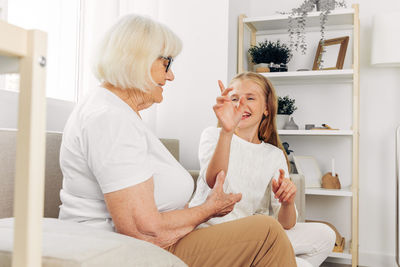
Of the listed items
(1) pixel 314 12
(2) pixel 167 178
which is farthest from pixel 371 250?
(2) pixel 167 178

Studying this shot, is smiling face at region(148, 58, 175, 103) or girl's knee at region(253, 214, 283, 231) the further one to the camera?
smiling face at region(148, 58, 175, 103)

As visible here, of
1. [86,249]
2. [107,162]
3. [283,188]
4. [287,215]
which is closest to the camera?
[86,249]

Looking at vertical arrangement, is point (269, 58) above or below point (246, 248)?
above

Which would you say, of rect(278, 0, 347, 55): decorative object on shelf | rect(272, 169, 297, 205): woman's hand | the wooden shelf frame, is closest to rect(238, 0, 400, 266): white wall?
rect(278, 0, 347, 55): decorative object on shelf

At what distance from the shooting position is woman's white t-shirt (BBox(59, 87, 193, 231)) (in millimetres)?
1004

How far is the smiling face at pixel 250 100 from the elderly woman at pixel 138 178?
0.56 meters

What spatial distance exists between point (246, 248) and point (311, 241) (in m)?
0.54

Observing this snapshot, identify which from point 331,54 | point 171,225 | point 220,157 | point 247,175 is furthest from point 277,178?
point 331,54

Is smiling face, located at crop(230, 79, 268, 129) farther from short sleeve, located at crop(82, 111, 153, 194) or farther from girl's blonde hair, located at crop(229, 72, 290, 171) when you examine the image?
short sleeve, located at crop(82, 111, 153, 194)

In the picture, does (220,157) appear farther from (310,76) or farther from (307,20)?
(307,20)

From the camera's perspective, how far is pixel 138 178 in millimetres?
1002

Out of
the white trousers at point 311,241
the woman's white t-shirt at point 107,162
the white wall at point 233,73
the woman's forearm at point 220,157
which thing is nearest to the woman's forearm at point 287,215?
the white trousers at point 311,241

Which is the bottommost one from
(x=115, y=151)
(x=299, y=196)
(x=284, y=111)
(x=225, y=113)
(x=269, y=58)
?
(x=299, y=196)

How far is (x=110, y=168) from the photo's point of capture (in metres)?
0.99
